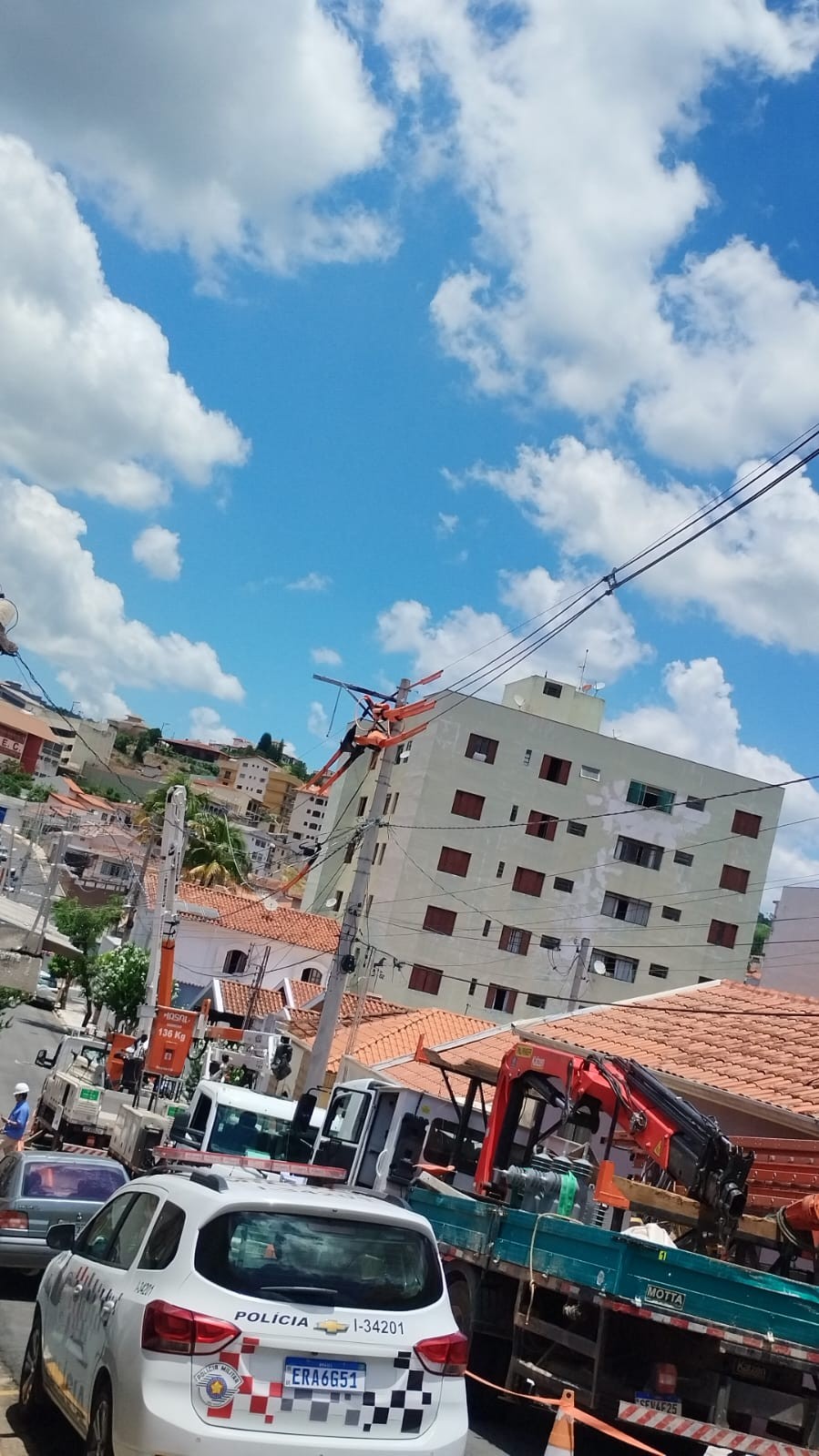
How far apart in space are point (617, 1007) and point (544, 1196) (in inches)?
491

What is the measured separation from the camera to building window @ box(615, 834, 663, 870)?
58.9m

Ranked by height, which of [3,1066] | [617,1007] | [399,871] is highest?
[399,871]

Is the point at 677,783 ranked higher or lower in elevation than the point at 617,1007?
higher

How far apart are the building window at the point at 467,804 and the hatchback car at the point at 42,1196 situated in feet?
144

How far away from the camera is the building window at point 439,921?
184ft

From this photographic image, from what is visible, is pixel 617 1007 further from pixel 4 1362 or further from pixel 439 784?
pixel 439 784

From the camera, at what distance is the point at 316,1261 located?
6.36 metres

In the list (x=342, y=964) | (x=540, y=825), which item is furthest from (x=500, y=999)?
(x=342, y=964)

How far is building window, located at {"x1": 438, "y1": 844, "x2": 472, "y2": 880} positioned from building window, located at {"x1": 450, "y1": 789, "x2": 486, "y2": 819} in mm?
1490

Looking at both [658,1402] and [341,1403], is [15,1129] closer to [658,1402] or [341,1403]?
[658,1402]

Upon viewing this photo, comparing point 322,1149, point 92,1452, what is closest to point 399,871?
point 322,1149

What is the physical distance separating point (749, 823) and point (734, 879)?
259cm

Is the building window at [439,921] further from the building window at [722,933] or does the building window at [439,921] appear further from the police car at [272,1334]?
the police car at [272,1334]

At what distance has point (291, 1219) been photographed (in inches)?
253
